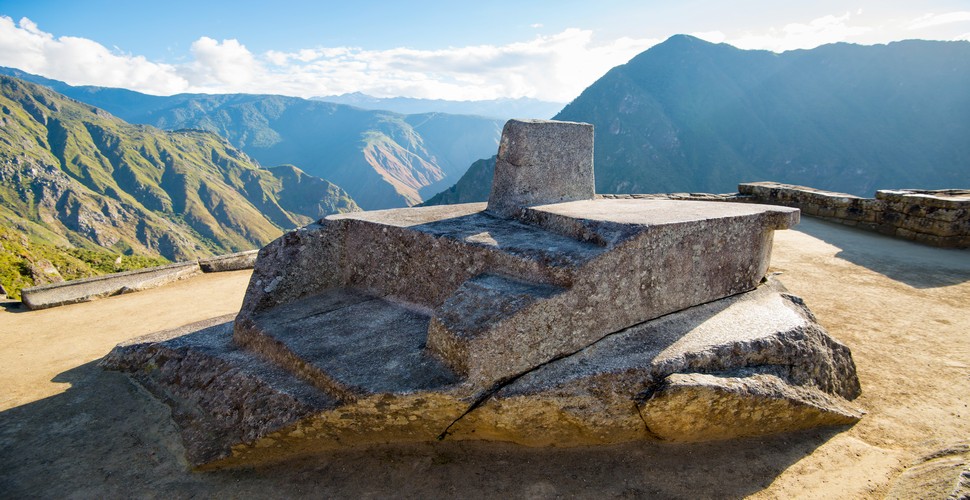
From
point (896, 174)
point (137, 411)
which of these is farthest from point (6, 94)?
point (896, 174)

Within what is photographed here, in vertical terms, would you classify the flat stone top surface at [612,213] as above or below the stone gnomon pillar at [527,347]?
above

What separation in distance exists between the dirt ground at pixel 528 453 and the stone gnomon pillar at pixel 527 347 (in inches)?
6.2

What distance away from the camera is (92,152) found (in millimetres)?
173875

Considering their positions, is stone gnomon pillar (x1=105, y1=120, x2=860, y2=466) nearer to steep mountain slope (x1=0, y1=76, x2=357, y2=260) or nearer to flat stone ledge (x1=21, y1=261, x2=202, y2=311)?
flat stone ledge (x1=21, y1=261, x2=202, y2=311)

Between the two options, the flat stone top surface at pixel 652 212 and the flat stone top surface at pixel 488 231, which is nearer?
the flat stone top surface at pixel 488 231

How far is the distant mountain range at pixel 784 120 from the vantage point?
111000 millimetres

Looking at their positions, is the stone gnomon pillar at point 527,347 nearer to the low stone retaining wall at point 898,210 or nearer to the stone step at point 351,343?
the stone step at point 351,343

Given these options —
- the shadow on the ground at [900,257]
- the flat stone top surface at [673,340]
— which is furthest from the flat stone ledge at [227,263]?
the shadow on the ground at [900,257]

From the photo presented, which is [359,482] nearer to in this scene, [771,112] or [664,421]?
[664,421]

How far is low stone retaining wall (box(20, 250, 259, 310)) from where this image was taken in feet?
25.3

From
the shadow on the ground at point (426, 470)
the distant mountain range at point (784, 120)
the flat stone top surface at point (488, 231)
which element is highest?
the distant mountain range at point (784, 120)

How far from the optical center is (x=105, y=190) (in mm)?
152625

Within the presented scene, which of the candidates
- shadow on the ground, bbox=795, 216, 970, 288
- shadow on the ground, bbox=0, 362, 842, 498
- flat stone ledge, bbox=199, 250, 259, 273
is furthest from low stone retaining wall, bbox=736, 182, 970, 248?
flat stone ledge, bbox=199, 250, 259, 273

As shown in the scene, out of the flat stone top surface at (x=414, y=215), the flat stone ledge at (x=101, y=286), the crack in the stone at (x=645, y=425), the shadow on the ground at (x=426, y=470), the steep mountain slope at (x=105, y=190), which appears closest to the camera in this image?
the shadow on the ground at (x=426, y=470)
